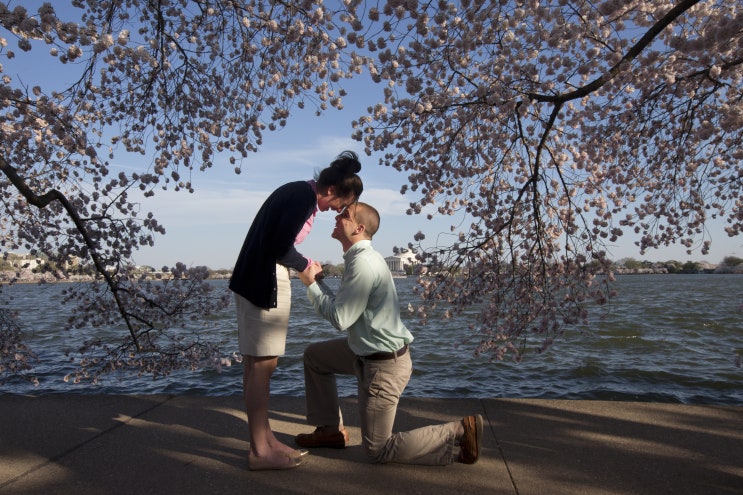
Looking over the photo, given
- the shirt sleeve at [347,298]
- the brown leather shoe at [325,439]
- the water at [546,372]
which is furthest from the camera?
the water at [546,372]

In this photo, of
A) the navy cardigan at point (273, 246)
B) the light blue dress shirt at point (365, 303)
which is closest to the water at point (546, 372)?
the light blue dress shirt at point (365, 303)

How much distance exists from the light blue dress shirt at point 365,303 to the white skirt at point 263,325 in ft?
0.59

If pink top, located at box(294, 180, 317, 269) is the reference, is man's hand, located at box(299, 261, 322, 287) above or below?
below

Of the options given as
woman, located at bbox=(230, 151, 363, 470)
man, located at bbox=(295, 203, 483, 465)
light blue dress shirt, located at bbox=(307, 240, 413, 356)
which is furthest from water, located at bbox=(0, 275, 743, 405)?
woman, located at bbox=(230, 151, 363, 470)

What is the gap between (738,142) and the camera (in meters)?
5.17

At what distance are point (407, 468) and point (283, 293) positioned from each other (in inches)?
48.8

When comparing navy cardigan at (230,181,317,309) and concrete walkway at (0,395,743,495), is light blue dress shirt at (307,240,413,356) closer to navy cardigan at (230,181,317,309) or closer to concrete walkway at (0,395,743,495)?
navy cardigan at (230,181,317,309)

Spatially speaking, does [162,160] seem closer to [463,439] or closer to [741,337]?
[463,439]

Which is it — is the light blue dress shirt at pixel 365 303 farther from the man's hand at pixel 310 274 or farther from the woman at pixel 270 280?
the woman at pixel 270 280

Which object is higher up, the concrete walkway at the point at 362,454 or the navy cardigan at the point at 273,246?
the navy cardigan at the point at 273,246

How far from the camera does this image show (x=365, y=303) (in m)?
2.88

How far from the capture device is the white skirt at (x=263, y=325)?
9.48ft

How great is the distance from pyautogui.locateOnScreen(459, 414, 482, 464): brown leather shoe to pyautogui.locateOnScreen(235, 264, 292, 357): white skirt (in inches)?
46.3

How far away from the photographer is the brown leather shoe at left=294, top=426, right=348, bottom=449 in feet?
10.6
